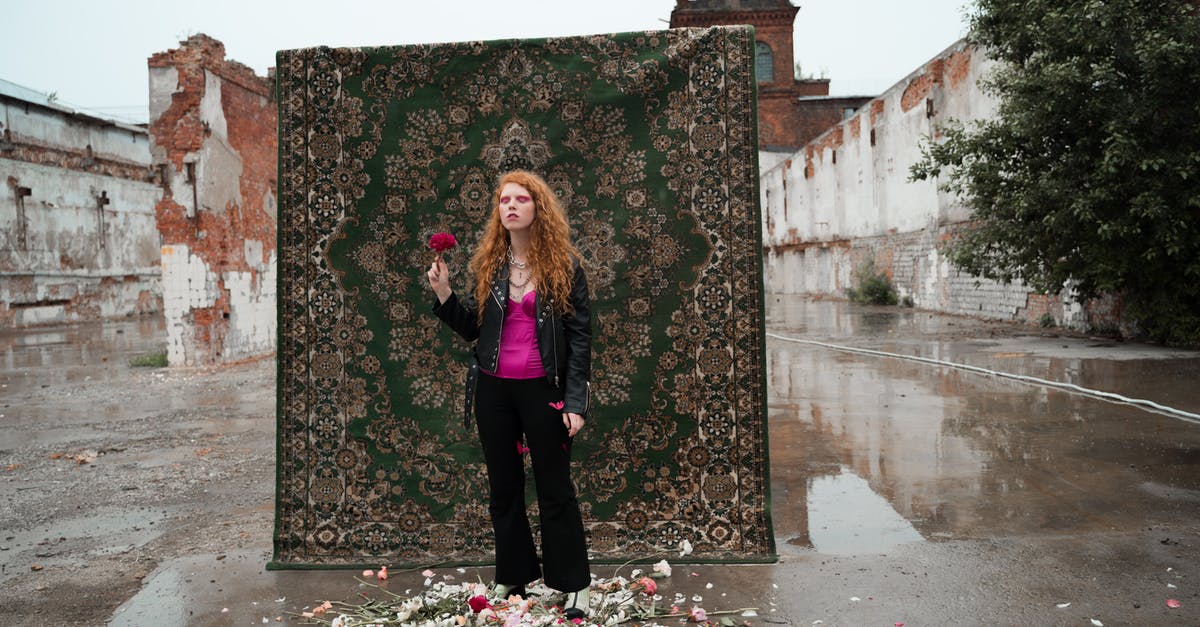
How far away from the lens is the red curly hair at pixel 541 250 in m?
3.47

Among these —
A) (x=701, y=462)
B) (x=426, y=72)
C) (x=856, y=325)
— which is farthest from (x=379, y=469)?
(x=856, y=325)

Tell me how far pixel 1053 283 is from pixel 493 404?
1037cm

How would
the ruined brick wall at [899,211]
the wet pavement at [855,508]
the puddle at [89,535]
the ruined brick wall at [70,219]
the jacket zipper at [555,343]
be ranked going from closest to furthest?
1. the jacket zipper at [555,343]
2. the wet pavement at [855,508]
3. the puddle at [89,535]
4. the ruined brick wall at [899,211]
5. the ruined brick wall at [70,219]

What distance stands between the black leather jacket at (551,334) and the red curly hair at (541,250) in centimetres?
3

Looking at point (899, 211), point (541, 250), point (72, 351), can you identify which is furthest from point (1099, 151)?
point (72, 351)

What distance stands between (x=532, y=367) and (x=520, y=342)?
0.11 metres

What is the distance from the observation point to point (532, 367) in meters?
3.45

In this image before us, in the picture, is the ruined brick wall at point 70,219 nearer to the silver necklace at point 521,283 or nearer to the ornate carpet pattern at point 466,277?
the ornate carpet pattern at point 466,277

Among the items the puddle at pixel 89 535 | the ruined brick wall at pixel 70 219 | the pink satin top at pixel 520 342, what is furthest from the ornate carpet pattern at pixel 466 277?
the ruined brick wall at pixel 70 219

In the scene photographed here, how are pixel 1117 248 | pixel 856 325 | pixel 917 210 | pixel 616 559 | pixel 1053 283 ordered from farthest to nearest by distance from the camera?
1. pixel 917 210
2. pixel 856 325
3. pixel 1053 283
4. pixel 1117 248
5. pixel 616 559

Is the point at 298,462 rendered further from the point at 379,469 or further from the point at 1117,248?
the point at 1117,248

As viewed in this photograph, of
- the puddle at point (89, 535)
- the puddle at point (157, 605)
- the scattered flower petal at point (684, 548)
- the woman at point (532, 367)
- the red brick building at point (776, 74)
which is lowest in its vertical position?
the puddle at point (157, 605)

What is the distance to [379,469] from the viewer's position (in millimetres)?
4340

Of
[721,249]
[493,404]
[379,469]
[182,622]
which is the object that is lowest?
[182,622]
